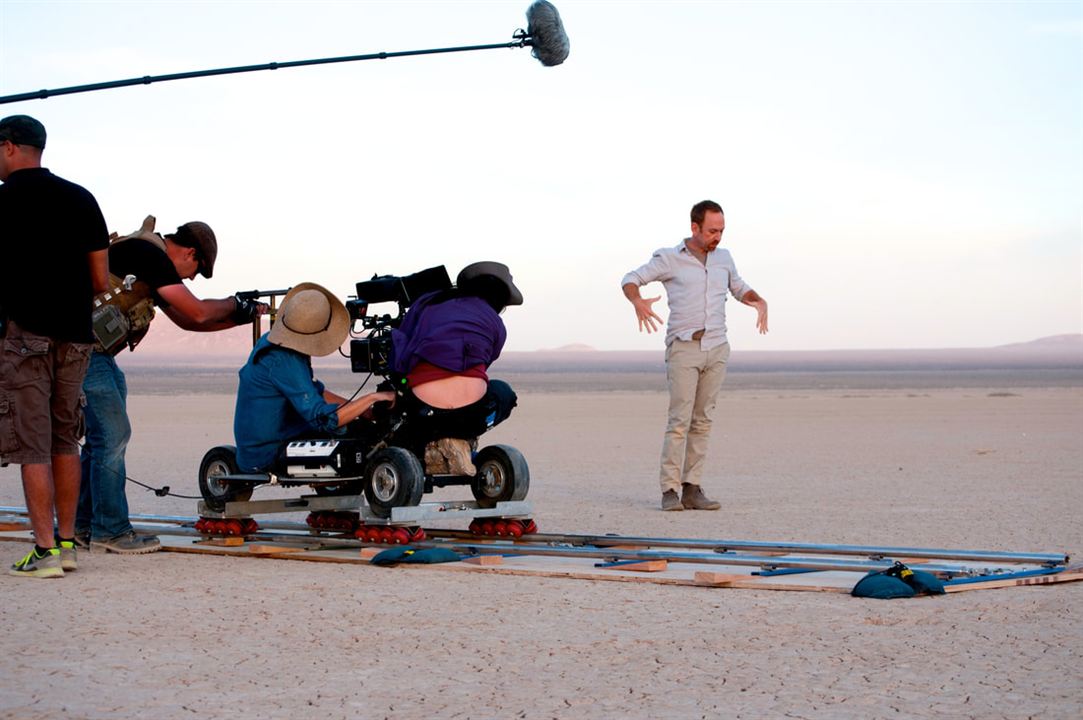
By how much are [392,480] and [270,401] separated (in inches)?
39.6

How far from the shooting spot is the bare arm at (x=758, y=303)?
1119cm

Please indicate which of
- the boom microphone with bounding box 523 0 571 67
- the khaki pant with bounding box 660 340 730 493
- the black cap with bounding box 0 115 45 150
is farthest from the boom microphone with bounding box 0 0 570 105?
the khaki pant with bounding box 660 340 730 493

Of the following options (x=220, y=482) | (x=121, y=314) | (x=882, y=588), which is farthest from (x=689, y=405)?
(x=882, y=588)

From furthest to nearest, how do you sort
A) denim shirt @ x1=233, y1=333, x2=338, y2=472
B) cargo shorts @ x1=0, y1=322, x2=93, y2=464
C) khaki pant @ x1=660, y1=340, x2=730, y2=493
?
1. khaki pant @ x1=660, y1=340, x2=730, y2=493
2. denim shirt @ x1=233, y1=333, x2=338, y2=472
3. cargo shorts @ x1=0, y1=322, x2=93, y2=464

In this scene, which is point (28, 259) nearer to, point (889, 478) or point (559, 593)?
point (559, 593)

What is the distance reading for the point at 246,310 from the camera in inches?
339

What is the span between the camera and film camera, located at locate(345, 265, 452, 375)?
8.77m

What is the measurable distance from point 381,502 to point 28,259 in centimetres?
223

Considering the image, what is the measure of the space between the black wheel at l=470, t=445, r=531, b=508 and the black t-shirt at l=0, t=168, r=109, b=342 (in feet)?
8.29

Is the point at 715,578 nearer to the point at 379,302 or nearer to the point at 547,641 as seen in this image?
the point at 547,641

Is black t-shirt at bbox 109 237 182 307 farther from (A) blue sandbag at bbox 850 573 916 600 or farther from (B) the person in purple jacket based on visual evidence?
(A) blue sandbag at bbox 850 573 916 600

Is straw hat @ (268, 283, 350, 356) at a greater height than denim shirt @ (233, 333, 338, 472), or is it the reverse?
straw hat @ (268, 283, 350, 356)

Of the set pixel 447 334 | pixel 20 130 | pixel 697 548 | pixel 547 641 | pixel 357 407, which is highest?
pixel 20 130

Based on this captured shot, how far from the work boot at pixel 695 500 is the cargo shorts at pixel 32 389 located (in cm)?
505
